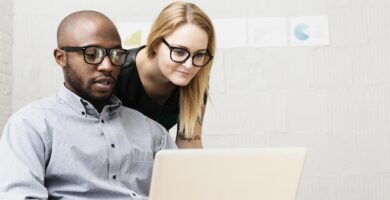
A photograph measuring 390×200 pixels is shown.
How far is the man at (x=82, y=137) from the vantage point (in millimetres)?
1086

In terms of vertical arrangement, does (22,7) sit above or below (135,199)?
above

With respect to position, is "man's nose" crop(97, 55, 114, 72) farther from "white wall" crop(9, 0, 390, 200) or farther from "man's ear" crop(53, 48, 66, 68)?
Result: "white wall" crop(9, 0, 390, 200)

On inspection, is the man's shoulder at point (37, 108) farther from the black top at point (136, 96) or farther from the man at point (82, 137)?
the black top at point (136, 96)

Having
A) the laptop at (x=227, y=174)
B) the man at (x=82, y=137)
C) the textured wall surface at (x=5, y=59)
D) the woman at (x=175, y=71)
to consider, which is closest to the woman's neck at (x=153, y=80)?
the woman at (x=175, y=71)

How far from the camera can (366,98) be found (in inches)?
97.0

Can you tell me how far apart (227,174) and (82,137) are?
414 millimetres

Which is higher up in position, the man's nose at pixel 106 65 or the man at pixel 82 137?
the man's nose at pixel 106 65

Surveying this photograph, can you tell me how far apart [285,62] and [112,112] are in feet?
4.25

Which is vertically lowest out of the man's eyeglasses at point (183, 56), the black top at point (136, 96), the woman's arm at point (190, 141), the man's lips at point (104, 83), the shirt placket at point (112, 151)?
the woman's arm at point (190, 141)

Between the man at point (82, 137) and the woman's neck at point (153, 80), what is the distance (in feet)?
0.90

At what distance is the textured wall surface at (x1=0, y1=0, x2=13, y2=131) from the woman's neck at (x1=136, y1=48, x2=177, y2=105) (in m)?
0.94

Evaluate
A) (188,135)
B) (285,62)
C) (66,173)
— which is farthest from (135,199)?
(285,62)

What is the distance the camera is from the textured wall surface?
2.30m

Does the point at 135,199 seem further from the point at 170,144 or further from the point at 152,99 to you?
the point at 152,99
